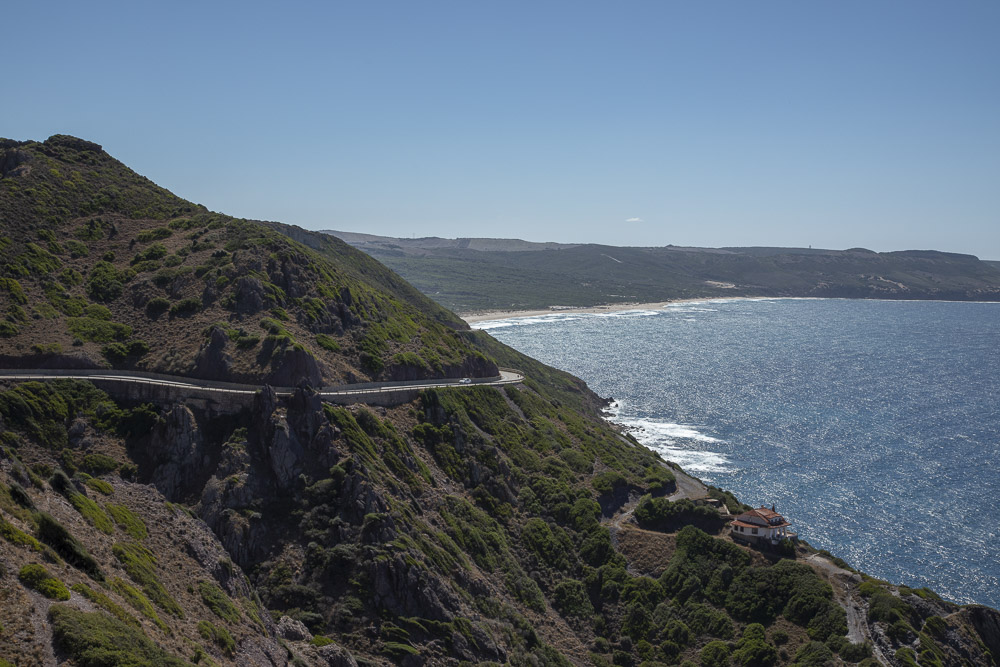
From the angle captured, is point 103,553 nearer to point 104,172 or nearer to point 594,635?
point 594,635

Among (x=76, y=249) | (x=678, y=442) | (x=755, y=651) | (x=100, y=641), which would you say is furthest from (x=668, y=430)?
(x=100, y=641)

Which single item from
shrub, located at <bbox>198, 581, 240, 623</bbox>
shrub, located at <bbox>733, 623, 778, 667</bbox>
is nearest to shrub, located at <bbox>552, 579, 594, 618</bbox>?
shrub, located at <bbox>733, 623, 778, 667</bbox>

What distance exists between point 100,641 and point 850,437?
113336 millimetres

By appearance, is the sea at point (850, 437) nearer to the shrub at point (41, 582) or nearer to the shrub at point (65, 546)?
the shrub at point (65, 546)

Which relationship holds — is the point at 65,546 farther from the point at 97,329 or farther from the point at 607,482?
the point at 607,482

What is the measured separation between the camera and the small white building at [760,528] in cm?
6188

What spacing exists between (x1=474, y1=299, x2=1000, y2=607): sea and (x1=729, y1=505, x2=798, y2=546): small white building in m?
14.5

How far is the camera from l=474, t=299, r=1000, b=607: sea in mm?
76250

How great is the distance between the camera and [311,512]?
158 ft

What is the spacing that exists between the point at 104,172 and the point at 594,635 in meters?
82.0

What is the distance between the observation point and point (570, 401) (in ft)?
407

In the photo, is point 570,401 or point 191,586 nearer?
point 191,586

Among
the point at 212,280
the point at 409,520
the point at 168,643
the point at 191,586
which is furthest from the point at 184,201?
the point at 168,643

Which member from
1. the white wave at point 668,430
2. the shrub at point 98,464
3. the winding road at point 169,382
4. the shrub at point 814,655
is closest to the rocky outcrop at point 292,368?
the winding road at point 169,382
